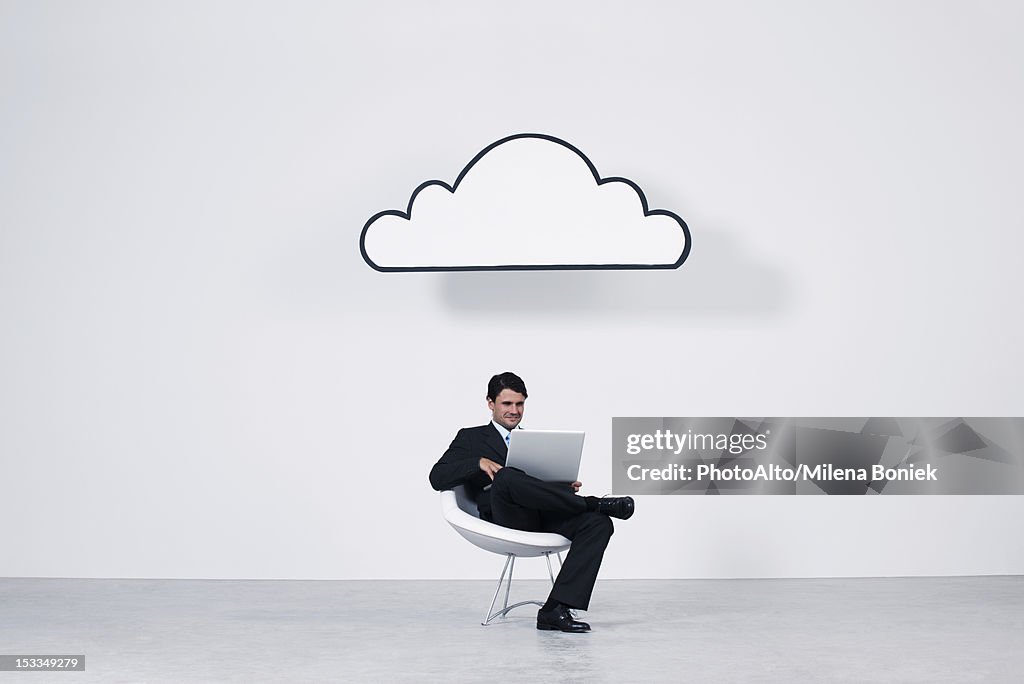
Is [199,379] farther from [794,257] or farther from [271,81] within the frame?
[794,257]

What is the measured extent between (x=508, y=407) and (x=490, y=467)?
37cm

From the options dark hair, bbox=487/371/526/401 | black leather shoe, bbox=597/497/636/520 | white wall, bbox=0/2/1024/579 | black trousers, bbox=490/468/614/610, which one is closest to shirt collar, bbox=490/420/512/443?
dark hair, bbox=487/371/526/401

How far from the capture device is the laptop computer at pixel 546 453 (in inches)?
171

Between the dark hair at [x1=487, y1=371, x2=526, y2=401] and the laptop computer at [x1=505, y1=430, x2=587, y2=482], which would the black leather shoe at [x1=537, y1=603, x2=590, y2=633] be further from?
the dark hair at [x1=487, y1=371, x2=526, y2=401]

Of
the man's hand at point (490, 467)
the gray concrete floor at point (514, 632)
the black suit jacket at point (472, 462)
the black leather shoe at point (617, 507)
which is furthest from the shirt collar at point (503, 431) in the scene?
the gray concrete floor at point (514, 632)

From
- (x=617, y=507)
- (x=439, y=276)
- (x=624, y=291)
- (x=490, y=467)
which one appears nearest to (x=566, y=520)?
(x=617, y=507)

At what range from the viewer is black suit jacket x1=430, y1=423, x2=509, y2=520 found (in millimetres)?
4496

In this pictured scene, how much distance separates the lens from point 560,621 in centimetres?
420

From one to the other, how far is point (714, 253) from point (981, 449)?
1918 millimetres

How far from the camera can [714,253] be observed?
20.0ft

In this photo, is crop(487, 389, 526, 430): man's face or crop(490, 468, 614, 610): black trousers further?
crop(487, 389, 526, 430): man's face

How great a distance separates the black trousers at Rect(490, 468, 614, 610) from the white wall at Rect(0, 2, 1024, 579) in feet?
5.35

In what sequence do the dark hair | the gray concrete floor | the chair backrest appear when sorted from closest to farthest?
1. the gray concrete floor
2. the chair backrest
3. the dark hair

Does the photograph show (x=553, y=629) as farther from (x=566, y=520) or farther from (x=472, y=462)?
(x=472, y=462)
